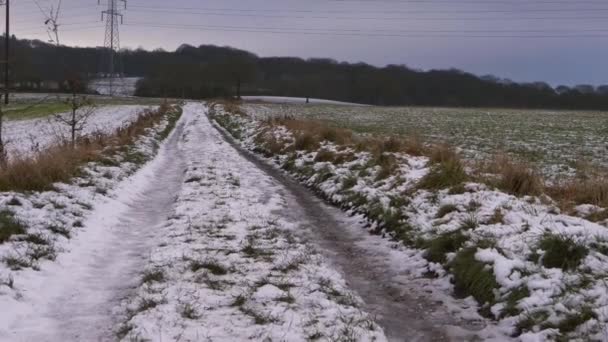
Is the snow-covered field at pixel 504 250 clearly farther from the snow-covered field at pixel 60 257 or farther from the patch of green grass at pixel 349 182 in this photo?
the snow-covered field at pixel 60 257

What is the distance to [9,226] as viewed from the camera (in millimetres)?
6633

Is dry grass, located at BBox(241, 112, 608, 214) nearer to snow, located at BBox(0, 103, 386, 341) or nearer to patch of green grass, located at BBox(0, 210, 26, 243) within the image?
snow, located at BBox(0, 103, 386, 341)

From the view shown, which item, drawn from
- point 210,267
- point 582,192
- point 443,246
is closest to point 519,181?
point 582,192

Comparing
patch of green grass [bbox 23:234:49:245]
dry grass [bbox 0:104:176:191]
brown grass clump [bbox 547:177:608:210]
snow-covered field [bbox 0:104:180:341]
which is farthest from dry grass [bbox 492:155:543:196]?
dry grass [bbox 0:104:176:191]

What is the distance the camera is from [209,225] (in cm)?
802

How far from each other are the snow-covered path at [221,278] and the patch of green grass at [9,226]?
655 mm

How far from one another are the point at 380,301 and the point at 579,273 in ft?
6.25

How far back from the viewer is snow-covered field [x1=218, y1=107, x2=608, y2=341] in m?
4.66

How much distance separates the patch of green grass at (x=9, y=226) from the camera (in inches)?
251

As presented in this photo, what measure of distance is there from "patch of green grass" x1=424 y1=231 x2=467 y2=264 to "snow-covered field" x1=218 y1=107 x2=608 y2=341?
1cm

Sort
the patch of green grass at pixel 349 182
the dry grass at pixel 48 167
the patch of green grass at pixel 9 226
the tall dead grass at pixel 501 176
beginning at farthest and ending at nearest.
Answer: the patch of green grass at pixel 349 182 → the dry grass at pixel 48 167 → the tall dead grass at pixel 501 176 → the patch of green grass at pixel 9 226

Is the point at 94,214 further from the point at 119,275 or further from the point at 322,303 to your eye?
the point at 322,303

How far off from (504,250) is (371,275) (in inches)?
59.6

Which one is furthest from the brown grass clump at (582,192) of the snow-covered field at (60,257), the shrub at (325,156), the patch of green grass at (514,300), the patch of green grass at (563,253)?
the shrub at (325,156)
